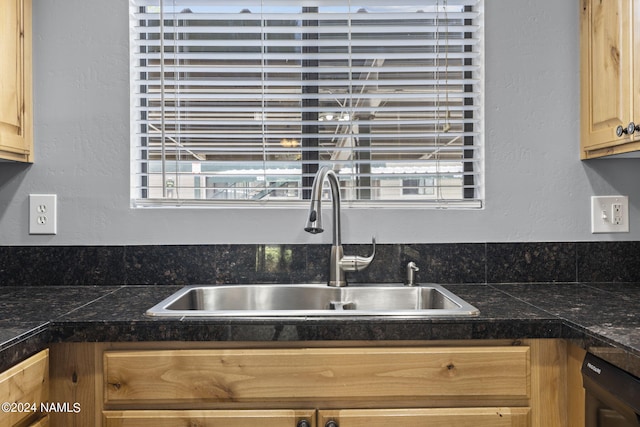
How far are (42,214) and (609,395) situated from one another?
1.73 m

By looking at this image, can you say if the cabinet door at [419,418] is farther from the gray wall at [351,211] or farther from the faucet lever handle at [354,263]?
the gray wall at [351,211]

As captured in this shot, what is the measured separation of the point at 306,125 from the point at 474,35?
0.69 m

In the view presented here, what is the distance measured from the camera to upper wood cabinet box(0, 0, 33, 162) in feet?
4.99

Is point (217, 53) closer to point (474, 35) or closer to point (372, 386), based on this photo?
point (474, 35)

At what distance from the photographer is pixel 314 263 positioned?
5.62 ft

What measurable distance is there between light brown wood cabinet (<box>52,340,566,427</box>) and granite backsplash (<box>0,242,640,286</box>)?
55cm

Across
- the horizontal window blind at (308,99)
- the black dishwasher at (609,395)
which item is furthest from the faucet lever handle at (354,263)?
the black dishwasher at (609,395)

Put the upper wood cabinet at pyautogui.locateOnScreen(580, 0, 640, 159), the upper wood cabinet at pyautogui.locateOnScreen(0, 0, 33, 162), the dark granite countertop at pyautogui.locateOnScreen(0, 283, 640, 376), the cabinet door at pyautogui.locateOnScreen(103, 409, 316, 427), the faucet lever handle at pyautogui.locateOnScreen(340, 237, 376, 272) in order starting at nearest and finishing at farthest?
the dark granite countertop at pyautogui.locateOnScreen(0, 283, 640, 376) < the cabinet door at pyautogui.locateOnScreen(103, 409, 316, 427) < the upper wood cabinet at pyautogui.locateOnScreen(580, 0, 640, 159) < the upper wood cabinet at pyautogui.locateOnScreen(0, 0, 33, 162) < the faucet lever handle at pyautogui.locateOnScreen(340, 237, 376, 272)

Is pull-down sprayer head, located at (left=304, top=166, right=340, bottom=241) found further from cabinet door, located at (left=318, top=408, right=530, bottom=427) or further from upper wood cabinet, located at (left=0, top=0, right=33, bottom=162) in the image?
upper wood cabinet, located at (left=0, top=0, right=33, bottom=162)

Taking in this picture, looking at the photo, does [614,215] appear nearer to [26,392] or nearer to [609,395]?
[609,395]

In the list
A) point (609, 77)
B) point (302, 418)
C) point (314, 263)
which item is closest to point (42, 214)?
point (314, 263)

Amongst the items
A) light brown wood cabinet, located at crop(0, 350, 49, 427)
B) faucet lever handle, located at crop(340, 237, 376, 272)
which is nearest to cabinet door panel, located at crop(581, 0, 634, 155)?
faucet lever handle, located at crop(340, 237, 376, 272)

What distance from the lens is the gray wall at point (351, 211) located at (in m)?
1.72

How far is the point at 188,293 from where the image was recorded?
157 cm
